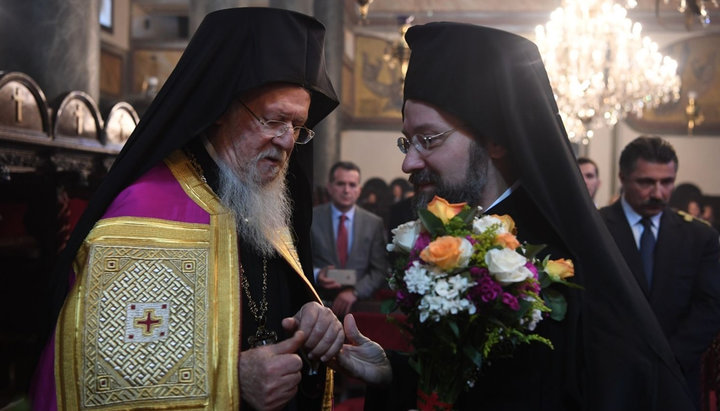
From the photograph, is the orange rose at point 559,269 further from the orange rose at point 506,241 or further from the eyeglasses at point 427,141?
the eyeglasses at point 427,141

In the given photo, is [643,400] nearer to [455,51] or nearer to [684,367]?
[455,51]

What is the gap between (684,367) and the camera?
3973 mm

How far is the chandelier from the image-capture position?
10188 mm

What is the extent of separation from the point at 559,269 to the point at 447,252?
32cm

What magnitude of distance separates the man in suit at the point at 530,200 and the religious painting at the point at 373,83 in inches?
696

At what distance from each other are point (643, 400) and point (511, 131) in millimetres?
769

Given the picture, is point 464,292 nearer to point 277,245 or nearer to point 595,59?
point 277,245

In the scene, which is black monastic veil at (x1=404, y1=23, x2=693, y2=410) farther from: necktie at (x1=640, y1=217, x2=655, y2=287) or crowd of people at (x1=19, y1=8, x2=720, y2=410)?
necktie at (x1=640, y1=217, x2=655, y2=287)

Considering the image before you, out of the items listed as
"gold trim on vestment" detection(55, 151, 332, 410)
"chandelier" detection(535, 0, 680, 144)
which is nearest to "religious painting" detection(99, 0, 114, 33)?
"chandelier" detection(535, 0, 680, 144)

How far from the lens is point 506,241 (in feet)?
5.76

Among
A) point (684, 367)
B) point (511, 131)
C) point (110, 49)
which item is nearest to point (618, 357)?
point (511, 131)

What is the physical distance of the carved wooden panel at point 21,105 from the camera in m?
4.12

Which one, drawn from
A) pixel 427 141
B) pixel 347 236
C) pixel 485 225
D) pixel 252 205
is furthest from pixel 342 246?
pixel 485 225

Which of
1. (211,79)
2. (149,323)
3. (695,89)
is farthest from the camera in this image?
(695,89)
